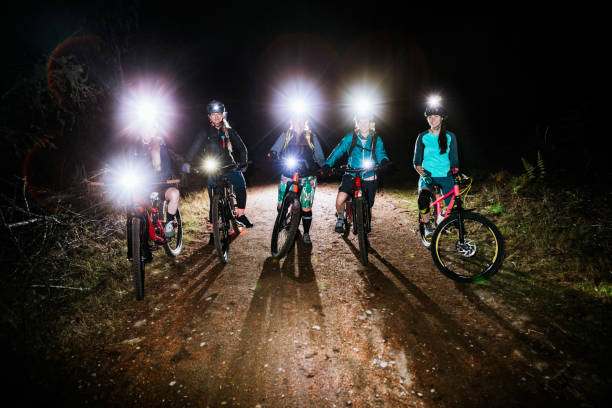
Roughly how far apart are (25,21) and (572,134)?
13.5 metres

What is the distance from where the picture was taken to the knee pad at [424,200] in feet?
17.8

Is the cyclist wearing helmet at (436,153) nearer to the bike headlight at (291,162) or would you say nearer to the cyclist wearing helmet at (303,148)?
the cyclist wearing helmet at (303,148)

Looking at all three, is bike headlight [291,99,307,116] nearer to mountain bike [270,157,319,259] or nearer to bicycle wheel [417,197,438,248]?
mountain bike [270,157,319,259]

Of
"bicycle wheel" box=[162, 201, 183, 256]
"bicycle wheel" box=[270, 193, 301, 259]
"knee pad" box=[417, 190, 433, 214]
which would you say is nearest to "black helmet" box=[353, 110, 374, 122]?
"knee pad" box=[417, 190, 433, 214]

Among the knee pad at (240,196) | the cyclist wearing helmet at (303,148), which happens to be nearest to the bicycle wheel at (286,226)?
the cyclist wearing helmet at (303,148)

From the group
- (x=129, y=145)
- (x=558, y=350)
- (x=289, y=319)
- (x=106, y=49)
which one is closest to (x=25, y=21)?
(x=106, y=49)

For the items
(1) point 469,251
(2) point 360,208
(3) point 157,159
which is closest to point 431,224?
(1) point 469,251

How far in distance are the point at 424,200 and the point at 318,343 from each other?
11.8 feet

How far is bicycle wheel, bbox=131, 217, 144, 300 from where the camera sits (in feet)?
12.5

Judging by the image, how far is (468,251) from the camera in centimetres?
448

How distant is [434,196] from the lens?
5363 mm

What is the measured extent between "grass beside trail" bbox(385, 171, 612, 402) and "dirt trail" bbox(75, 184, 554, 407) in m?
0.27

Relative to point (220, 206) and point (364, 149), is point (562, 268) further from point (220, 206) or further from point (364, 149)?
point (220, 206)

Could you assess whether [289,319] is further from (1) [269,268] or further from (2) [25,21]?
(2) [25,21]
